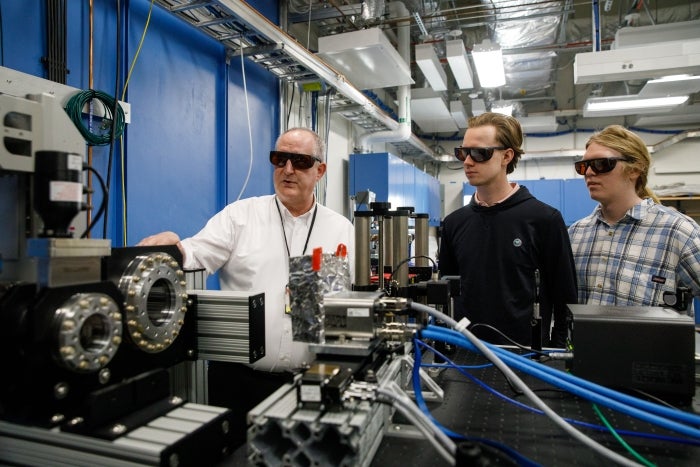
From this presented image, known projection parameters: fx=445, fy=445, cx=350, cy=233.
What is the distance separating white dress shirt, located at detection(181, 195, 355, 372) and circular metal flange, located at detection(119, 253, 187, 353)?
2.20 ft

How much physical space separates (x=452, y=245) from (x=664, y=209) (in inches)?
29.1

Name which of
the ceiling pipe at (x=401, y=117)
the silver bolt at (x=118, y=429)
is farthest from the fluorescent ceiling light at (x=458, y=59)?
the silver bolt at (x=118, y=429)

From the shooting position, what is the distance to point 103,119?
1735 mm

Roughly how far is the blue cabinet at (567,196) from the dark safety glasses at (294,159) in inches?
190

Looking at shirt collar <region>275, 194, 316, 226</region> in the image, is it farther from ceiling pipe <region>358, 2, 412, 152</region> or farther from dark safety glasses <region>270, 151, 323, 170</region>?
ceiling pipe <region>358, 2, 412, 152</region>

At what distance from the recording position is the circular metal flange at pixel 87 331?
1.83 ft

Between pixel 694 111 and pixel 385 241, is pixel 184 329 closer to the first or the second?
pixel 385 241

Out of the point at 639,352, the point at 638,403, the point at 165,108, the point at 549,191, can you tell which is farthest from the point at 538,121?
the point at 638,403

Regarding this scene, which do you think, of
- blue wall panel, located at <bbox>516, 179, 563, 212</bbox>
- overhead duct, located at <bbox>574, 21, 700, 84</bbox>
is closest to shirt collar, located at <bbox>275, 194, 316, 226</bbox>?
overhead duct, located at <bbox>574, 21, 700, 84</bbox>

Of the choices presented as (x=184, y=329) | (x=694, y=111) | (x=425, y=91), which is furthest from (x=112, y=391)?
(x=694, y=111)

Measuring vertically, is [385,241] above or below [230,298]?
above

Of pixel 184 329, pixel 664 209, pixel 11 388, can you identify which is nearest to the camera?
pixel 11 388

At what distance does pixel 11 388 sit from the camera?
1.87 feet

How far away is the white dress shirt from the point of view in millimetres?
1504
